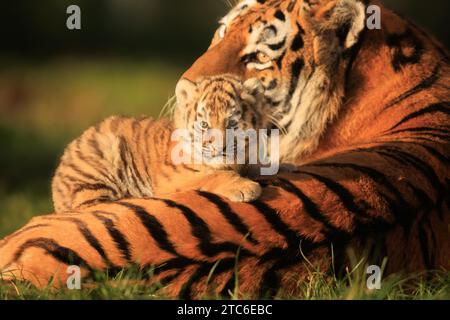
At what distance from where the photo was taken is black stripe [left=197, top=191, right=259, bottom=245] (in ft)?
9.58

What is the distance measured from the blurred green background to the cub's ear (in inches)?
234

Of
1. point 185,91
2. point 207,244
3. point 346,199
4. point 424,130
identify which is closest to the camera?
point 207,244

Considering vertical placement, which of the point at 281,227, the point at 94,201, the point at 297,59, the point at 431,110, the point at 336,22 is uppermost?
the point at 336,22

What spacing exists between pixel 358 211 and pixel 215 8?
10012 millimetres

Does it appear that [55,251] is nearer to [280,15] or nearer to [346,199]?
[346,199]

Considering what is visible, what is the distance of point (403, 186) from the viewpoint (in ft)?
10.4

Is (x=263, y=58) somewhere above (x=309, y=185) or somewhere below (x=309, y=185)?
above

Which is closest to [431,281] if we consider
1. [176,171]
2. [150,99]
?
[176,171]

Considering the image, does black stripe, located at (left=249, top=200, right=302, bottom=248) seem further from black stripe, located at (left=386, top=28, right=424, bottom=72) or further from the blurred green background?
the blurred green background

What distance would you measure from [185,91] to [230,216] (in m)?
1.00

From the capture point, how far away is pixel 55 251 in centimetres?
296

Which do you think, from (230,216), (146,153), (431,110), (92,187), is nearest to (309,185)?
(230,216)

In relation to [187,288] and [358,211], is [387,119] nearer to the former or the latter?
[358,211]

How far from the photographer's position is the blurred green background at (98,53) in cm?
1055
